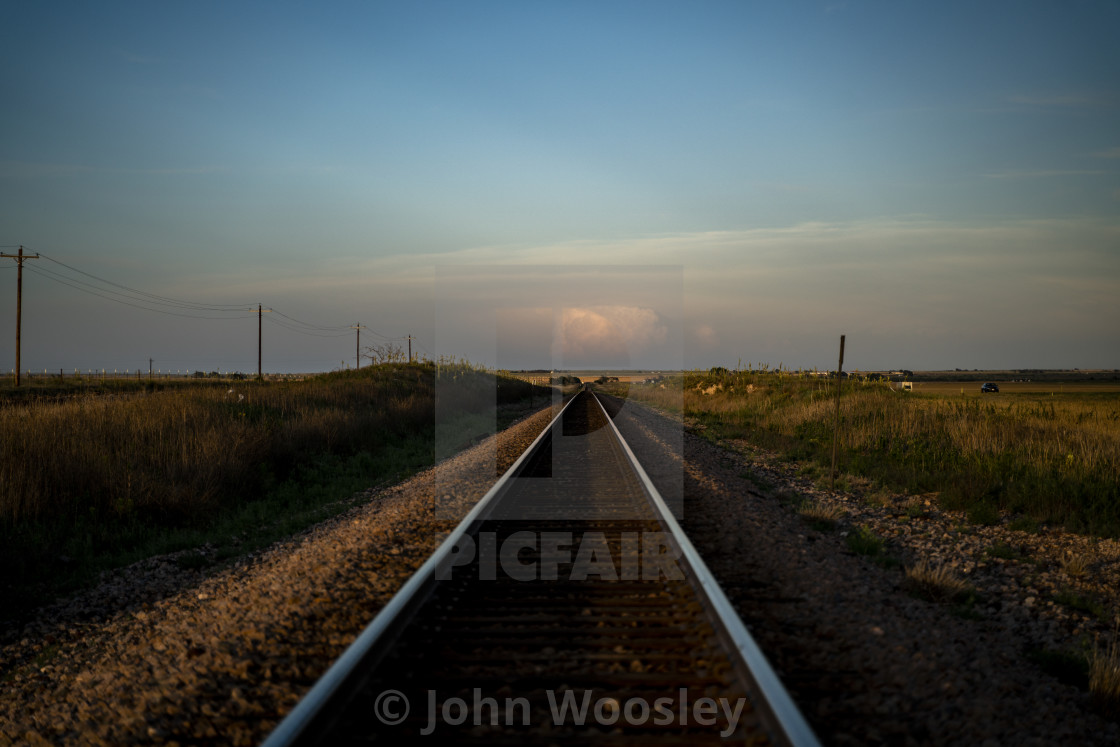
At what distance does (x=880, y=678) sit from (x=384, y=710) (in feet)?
7.79

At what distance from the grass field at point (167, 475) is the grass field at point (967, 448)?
26.3 ft

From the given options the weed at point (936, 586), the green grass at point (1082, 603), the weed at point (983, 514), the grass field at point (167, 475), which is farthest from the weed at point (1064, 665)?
the grass field at point (167, 475)

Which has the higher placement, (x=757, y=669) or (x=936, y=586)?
(x=757, y=669)

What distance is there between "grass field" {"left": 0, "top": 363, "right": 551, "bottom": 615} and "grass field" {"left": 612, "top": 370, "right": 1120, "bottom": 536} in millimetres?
8020

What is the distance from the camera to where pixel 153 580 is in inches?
238

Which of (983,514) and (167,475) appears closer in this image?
(983,514)

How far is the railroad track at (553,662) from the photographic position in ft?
8.53

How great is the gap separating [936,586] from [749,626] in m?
2.17

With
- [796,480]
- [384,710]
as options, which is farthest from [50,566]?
[796,480]

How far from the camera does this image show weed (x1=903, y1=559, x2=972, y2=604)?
492 centimetres

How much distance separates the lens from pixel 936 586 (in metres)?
4.98

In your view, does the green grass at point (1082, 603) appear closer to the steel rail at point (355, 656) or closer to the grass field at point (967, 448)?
the grass field at point (967, 448)

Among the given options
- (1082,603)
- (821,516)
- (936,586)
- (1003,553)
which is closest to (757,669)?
(936,586)

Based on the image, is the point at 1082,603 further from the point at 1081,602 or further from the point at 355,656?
the point at 355,656
